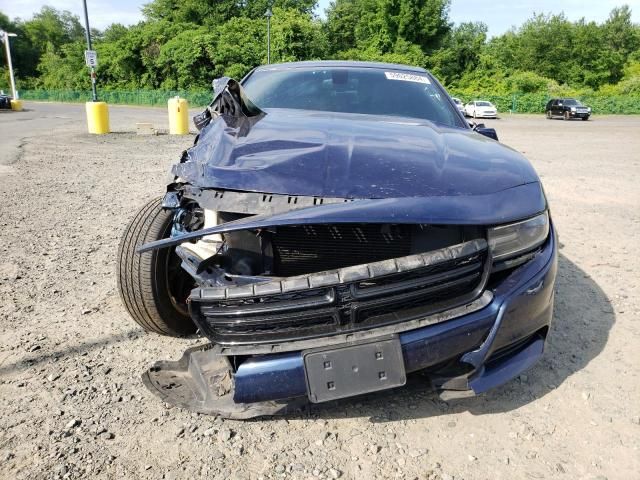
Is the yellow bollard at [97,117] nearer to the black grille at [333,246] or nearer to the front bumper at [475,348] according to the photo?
the black grille at [333,246]

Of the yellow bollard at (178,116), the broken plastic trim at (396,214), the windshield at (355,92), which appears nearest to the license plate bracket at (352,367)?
the broken plastic trim at (396,214)

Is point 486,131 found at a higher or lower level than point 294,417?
higher

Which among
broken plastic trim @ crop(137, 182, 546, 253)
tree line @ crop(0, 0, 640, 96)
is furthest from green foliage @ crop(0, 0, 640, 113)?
broken plastic trim @ crop(137, 182, 546, 253)

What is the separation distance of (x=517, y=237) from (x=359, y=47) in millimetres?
56507

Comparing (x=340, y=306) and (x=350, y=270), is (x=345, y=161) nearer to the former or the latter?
(x=350, y=270)

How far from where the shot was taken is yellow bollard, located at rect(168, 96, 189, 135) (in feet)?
50.3

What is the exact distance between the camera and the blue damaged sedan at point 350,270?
5.33 ft

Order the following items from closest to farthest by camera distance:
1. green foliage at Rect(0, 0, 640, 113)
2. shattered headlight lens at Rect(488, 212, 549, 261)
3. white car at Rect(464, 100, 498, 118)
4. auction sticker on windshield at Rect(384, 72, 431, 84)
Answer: shattered headlight lens at Rect(488, 212, 549, 261)
auction sticker on windshield at Rect(384, 72, 431, 84)
white car at Rect(464, 100, 498, 118)
green foliage at Rect(0, 0, 640, 113)

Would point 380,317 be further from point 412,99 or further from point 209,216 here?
point 412,99

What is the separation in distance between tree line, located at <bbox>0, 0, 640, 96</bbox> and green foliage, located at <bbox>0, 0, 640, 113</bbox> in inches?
4.2

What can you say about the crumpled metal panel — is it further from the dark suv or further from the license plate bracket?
the dark suv

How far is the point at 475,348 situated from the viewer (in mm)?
1766

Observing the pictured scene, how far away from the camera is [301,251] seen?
1.76 meters

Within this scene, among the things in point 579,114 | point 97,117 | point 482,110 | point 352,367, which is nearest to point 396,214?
point 352,367
